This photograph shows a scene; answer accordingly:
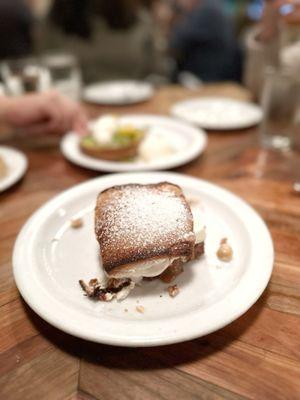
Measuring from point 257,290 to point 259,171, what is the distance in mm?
688

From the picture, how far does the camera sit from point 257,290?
670 mm

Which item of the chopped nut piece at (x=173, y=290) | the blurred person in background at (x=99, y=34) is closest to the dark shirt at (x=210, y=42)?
the blurred person in background at (x=99, y=34)

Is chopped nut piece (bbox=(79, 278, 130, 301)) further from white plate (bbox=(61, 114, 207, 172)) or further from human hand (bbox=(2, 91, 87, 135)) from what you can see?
human hand (bbox=(2, 91, 87, 135))

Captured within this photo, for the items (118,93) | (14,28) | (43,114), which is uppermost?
(14,28)

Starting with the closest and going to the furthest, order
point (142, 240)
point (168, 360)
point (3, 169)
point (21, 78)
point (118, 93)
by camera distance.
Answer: point (168, 360), point (142, 240), point (3, 169), point (21, 78), point (118, 93)

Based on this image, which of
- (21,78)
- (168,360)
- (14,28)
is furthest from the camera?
(14,28)

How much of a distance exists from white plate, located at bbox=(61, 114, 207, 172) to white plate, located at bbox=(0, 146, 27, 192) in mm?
169

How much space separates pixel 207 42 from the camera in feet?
13.1

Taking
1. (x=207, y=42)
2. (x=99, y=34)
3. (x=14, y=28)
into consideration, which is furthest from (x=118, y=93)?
(x=99, y=34)

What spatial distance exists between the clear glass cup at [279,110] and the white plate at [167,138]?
0.27 metres

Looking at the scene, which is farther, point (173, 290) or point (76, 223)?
point (76, 223)

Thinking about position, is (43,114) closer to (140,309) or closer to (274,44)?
(140,309)

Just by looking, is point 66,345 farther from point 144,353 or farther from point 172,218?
point 172,218

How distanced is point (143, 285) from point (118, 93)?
1.75 meters
